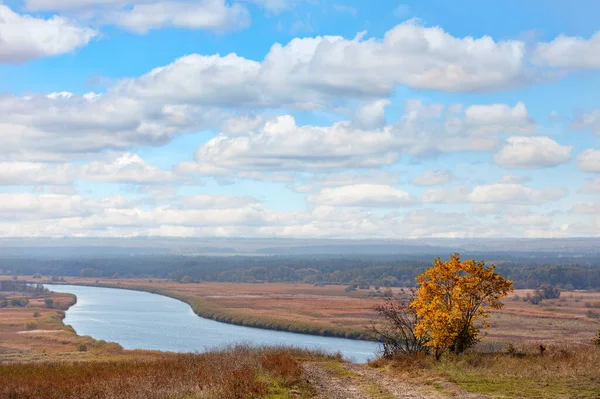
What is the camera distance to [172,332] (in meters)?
95.2

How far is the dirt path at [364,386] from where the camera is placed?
825 inches

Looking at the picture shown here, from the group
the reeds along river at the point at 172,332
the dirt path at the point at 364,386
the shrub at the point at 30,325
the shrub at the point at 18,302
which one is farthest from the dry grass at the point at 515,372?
the shrub at the point at 18,302

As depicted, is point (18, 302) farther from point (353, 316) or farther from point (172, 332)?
point (172, 332)

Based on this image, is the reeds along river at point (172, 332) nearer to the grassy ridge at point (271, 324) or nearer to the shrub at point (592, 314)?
the grassy ridge at point (271, 324)

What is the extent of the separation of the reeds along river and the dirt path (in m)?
34.7

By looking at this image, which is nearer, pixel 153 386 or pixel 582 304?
pixel 153 386

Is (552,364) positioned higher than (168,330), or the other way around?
(552,364)

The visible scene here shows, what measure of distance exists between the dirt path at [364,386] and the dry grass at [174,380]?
2.51 feet

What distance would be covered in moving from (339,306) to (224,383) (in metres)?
137

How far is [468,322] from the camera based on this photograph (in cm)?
3017

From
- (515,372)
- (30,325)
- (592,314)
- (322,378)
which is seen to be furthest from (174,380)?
(592,314)

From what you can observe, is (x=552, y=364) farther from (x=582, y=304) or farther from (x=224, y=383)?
(x=582, y=304)

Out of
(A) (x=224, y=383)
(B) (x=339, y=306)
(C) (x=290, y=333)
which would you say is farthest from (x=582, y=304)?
(A) (x=224, y=383)

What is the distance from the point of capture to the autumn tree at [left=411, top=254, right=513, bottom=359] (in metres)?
29.8
